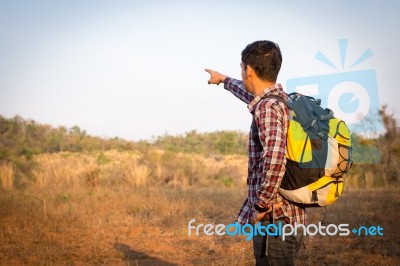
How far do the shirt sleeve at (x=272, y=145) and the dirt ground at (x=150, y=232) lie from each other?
3.55m

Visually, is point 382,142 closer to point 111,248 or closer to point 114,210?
point 114,210

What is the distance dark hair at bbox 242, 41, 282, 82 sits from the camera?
7.72ft

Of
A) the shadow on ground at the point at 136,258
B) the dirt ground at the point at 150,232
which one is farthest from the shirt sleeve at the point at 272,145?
the shadow on ground at the point at 136,258

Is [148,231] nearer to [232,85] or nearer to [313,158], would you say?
[232,85]

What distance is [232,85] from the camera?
10.6ft

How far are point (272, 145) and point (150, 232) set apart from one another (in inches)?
241

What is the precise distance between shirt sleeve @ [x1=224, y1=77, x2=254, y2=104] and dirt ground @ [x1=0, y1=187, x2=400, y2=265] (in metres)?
3.07

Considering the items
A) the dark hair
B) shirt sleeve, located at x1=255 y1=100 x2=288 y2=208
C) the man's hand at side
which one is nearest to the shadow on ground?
the man's hand at side

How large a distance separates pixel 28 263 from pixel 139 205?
14.4 ft

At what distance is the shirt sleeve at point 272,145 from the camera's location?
86.3 inches

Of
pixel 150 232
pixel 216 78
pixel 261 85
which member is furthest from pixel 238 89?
pixel 150 232

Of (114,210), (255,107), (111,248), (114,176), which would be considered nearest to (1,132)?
(114,176)

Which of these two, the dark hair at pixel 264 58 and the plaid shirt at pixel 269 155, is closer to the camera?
the plaid shirt at pixel 269 155

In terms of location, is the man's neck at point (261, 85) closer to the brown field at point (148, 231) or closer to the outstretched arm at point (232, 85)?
the outstretched arm at point (232, 85)
